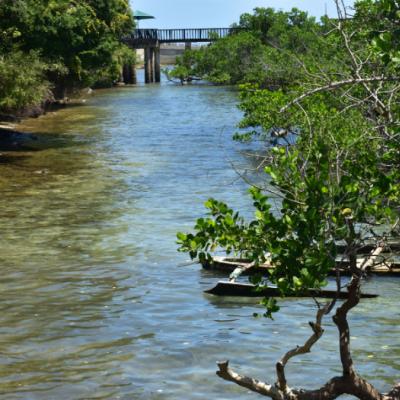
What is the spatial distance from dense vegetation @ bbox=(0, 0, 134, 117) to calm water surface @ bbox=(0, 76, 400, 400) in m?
4.30

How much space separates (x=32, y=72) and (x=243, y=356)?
73.9ft

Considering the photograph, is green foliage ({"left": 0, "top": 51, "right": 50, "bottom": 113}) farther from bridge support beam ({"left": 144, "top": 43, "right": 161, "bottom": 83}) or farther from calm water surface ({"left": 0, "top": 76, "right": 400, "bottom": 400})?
bridge support beam ({"left": 144, "top": 43, "right": 161, "bottom": 83})

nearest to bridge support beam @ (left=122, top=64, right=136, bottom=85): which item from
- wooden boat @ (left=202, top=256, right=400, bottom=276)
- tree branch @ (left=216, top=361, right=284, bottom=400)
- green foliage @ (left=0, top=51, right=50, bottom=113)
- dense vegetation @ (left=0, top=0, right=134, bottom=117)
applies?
dense vegetation @ (left=0, top=0, right=134, bottom=117)

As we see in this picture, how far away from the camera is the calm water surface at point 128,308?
10.6m

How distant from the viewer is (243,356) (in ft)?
37.2

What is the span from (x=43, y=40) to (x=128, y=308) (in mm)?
21892

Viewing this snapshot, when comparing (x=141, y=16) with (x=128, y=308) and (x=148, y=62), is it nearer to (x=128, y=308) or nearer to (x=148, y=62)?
(x=148, y=62)

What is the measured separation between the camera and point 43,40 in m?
33.8

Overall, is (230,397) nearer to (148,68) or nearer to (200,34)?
(148,68)

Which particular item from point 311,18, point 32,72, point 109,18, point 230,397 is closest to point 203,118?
point 109,18

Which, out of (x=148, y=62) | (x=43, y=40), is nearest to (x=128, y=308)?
(x=43, y=40)

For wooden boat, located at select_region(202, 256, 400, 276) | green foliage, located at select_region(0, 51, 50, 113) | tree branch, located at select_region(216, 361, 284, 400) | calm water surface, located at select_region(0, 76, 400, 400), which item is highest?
green foliage, located at select_region(0, 51, 50, 113)

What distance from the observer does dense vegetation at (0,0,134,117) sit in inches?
1208

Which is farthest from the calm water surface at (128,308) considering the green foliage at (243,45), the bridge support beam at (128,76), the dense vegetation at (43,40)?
the bridge support beam at (128,76)
